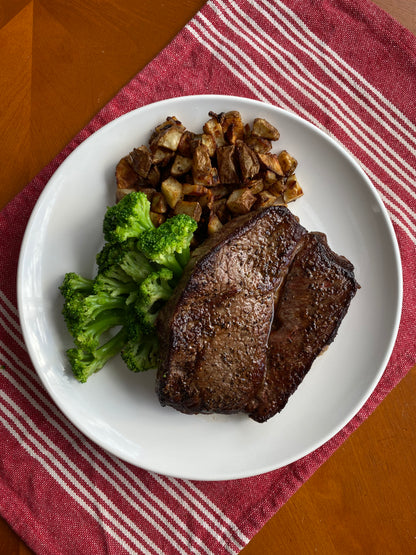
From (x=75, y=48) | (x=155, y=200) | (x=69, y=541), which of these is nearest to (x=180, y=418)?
(x=69, y=541)

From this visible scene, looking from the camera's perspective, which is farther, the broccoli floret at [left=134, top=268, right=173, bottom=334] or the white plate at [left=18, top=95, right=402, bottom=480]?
the white plate at [left=18, top=95, right=402, bottom=480]

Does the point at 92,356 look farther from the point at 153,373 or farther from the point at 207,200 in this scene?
the point at 207,200

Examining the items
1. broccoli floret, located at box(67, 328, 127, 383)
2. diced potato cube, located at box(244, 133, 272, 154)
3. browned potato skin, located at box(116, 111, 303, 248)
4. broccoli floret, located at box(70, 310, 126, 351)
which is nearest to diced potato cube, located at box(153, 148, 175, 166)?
browned potato skin, located at box(116, 111, 303, 248)

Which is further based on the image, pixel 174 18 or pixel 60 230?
pixel 174 18

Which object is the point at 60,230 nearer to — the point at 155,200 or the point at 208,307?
the point at 155,200

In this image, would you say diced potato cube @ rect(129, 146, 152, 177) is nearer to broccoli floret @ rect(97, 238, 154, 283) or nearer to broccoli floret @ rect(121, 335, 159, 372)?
broccoli floret @ rect(97, 238, 154, 283)

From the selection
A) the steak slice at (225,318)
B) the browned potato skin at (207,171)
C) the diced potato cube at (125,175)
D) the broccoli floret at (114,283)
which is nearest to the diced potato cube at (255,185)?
the browned potato skin at (207,171)
